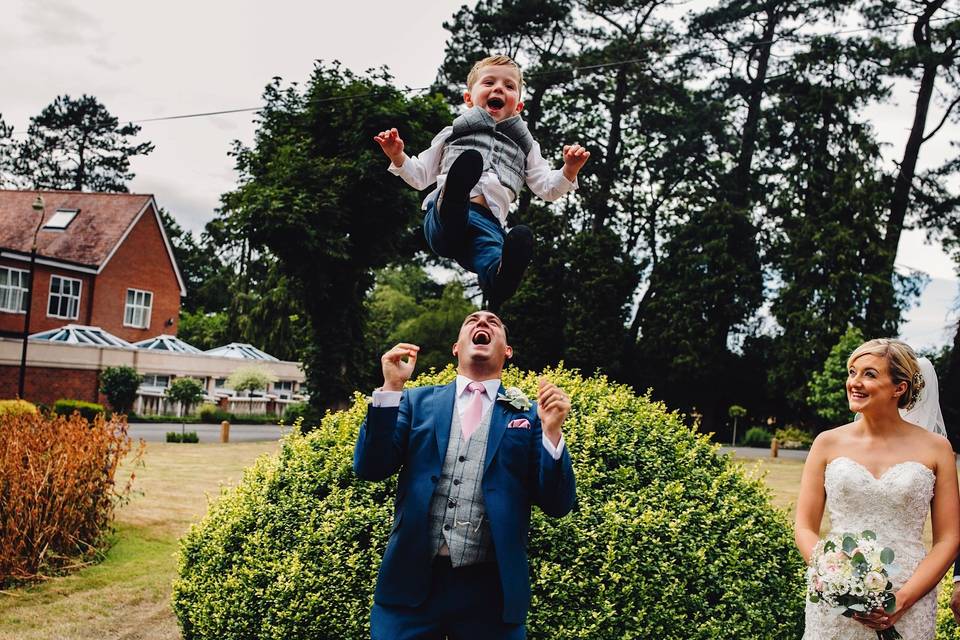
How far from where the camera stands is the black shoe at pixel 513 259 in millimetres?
3490

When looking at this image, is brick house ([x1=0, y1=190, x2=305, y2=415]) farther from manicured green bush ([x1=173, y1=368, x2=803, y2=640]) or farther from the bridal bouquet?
the bridal bouquet

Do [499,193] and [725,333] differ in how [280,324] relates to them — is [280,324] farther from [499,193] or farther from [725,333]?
[499,193]

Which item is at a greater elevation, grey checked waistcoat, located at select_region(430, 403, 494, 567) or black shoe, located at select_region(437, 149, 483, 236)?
black shoe, located at select_region(437, 149, 483, 236)

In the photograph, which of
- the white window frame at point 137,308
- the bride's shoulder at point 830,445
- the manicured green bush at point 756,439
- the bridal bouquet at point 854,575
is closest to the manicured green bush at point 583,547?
the bride's shoulder at point 830,445

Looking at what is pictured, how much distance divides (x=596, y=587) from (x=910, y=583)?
1.52 meters

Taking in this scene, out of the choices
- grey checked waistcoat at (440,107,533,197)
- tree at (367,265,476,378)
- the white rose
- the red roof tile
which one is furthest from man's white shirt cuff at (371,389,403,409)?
the red roof tile

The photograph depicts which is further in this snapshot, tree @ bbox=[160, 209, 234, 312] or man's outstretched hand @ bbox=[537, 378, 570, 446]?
tree @ bbox=[160, 209, 234, 312]

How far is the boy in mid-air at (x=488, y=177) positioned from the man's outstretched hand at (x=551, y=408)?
610 mm

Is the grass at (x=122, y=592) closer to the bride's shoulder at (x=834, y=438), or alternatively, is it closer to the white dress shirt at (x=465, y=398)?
the white dress shirt at (x=465, y=398)

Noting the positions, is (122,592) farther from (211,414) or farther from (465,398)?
(211,414)

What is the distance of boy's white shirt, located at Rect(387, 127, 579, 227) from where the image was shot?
3.81m

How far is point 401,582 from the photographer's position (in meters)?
3.10

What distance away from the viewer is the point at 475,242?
371 cm

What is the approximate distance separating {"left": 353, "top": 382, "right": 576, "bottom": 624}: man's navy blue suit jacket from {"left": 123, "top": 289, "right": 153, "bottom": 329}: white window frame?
1429 inches
